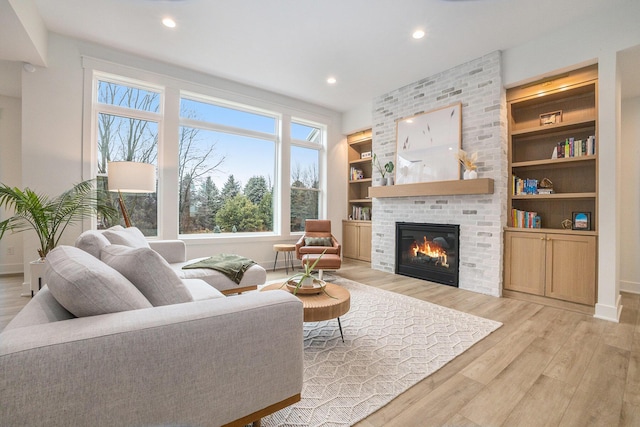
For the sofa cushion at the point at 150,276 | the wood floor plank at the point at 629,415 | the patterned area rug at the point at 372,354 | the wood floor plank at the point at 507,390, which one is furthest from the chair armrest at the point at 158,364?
the wood floor plank at the point at 629,415

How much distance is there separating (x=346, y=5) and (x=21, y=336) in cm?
333

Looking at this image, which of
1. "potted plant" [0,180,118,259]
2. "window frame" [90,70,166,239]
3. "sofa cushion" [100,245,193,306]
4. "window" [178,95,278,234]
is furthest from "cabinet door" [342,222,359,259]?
"sofa cushion" [100,245,193,306]

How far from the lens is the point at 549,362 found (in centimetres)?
199

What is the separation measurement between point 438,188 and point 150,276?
3.71m

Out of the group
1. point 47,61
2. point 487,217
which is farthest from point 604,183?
point 47,61

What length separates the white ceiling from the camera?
9.25 ft

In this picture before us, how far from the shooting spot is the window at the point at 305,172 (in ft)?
18.1

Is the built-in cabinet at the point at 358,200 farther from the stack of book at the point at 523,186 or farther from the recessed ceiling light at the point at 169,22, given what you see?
the recessed ceiling light at the point at 169,22

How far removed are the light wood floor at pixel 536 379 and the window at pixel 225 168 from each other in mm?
2354

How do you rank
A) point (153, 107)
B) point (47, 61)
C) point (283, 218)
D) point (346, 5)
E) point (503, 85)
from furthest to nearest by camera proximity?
point (283, 218)
point (153, 107)
point (503, 85)
point (47, 61)
point (346, 5)

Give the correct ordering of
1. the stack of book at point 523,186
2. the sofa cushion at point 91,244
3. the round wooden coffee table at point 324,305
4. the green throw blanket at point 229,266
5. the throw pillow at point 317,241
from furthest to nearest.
→ the throw pillow at point 317,241, the stack of book at point 523,186, the green throw blanket at point 229,266, the round wooden coffee table at point 324,305, the sofa cushion at point 91,244

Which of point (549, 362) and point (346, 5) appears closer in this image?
point (549, 362)

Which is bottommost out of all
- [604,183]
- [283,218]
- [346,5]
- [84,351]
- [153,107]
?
[84,351]

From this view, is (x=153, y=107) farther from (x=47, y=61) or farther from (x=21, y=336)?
(x=21, y=336)
